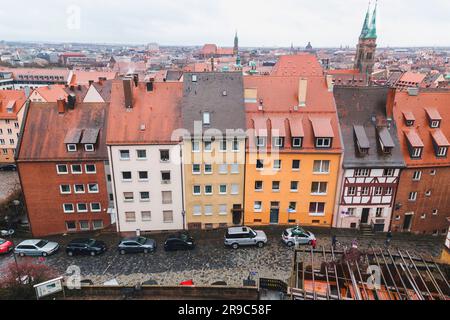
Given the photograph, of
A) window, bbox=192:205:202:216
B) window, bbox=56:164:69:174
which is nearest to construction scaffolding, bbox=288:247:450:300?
window, bbox=192:205:202:216

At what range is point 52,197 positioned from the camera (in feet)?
118

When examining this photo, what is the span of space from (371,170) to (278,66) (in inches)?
3254

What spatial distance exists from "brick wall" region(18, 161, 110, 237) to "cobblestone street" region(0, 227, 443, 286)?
2.67 metres

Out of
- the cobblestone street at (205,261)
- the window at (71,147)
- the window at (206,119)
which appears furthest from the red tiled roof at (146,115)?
the cobblestone street at (205,261)

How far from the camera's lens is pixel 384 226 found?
119 feet

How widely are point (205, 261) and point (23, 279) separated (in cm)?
1474

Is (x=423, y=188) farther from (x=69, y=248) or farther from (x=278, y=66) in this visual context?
(x=278, y=66)

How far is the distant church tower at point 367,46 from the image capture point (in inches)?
5089

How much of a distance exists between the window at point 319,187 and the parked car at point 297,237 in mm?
4712

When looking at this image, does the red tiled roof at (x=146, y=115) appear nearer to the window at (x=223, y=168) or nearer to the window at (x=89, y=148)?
the window at (x=89, y=148)

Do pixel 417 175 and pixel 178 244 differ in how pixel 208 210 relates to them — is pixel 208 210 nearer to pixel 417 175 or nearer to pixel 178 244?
pixel 178 244

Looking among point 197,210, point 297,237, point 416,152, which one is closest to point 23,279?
point 197,210

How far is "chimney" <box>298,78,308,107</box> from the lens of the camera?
118 ft

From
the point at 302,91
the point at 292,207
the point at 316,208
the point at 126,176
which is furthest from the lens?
the point at 292,207
